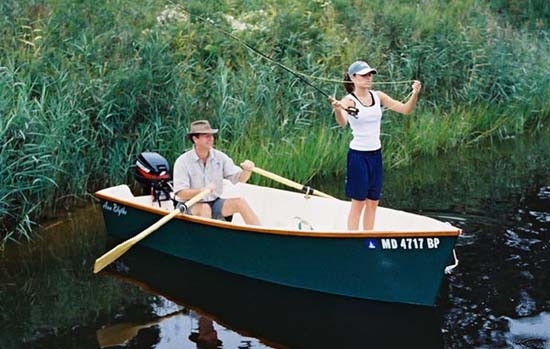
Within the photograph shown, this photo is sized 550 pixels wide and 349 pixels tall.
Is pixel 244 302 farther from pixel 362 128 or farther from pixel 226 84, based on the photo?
pixel 226 84

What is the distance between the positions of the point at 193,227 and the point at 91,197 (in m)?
2.10

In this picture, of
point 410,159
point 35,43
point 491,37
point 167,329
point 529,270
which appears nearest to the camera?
point 167,329

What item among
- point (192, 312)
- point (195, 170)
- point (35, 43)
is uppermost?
point (35, 43)

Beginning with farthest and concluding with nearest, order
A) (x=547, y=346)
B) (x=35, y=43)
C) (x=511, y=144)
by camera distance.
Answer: (x=511, y=144)
(x=35, y=43)
(x=547, y=346)

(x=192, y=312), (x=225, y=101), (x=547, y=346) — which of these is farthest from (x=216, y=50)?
(x=547, y=346)

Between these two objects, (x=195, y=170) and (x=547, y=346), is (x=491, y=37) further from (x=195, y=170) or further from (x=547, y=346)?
(x=547, y=346)

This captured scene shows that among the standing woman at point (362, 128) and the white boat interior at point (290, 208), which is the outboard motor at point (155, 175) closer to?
the white boat interior at point (290, 208)

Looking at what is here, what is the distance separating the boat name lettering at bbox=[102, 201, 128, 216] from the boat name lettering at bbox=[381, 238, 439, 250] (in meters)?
2.46

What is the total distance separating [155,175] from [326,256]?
6.64 feet

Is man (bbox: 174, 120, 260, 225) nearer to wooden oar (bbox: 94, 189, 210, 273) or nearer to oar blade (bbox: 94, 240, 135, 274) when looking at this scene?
wooden oar (bbox: 94, 189, 210, 273)

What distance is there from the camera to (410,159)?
10.6 m

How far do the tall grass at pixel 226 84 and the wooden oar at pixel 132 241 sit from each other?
1.29 meters

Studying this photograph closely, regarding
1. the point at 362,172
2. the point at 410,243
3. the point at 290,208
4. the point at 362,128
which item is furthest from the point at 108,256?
the point at 410,243

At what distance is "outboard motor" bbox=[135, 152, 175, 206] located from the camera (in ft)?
25.3
